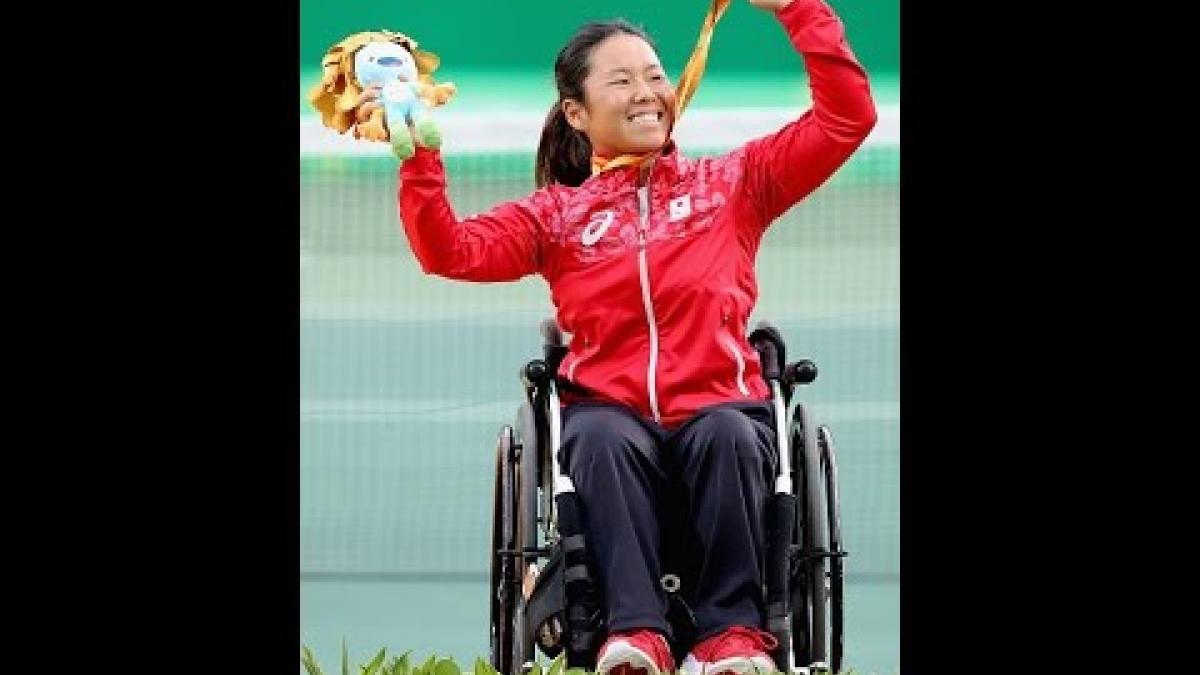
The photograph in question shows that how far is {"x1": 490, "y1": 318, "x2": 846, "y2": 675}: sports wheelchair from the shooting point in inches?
171

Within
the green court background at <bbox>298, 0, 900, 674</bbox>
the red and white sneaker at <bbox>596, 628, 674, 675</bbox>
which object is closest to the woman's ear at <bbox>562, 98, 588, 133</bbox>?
the green court background at <bbox>298, 0, 900, 674</bbox>

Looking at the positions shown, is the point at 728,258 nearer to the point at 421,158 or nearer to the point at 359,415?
the point at 421,158

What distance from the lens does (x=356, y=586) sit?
5484mm

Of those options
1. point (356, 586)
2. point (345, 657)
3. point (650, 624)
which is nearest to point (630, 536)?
point (650, 624)

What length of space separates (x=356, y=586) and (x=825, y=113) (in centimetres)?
158

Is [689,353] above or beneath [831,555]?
above

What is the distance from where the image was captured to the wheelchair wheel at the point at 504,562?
4465 mm

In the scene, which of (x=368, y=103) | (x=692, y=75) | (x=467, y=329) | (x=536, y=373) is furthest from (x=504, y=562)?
(x=467, y=329)

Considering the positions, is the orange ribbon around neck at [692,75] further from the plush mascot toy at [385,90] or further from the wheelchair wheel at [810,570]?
the wheelchair wheel at [810,570]

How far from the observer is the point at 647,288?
179 inches

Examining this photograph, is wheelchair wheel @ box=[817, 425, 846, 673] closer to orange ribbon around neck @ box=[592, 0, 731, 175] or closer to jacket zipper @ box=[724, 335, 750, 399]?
jacket zipper @ box=[724, 335, 750, 399]

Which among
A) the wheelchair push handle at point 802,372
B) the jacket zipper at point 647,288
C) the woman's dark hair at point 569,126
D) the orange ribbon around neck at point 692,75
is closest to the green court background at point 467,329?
the woman's dark hair at point 569,126

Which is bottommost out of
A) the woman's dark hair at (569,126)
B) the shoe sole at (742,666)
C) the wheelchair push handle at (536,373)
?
the shoe sole at (742,666)

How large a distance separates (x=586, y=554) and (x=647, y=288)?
0.49 metres
